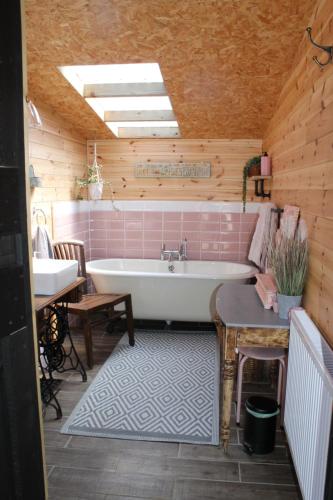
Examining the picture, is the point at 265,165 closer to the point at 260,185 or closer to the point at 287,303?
the point at 260,185

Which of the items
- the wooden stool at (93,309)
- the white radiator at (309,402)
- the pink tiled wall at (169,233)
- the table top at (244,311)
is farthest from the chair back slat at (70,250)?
the white radiator at (309,402)

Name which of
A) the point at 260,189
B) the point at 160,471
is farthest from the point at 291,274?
the point at 260,189

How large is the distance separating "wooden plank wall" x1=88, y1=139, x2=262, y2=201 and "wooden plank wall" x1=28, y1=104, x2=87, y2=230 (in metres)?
0.45

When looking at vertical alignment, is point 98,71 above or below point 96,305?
above

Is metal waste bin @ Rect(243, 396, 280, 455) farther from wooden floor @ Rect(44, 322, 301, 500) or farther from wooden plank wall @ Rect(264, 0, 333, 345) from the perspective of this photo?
wooden plank wall @ Rect(264, 0, 333, 345)

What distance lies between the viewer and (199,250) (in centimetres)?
471

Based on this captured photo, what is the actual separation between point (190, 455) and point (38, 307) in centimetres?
123

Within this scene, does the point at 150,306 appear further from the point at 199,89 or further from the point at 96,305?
the point at 199,89

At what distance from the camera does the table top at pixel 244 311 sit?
212cm

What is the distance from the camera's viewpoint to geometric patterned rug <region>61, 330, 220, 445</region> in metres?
2.43

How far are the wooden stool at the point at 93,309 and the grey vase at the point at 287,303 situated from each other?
64.8 inches

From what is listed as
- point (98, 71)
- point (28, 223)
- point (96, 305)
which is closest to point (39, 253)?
point (96, 305)

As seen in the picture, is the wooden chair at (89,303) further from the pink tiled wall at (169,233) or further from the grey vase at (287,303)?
the grey vase at (287,303)

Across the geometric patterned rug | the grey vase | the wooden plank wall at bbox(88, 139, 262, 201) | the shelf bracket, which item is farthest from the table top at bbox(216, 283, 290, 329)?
the wooden plank wall at bbox(88, 139, 262, 201)
